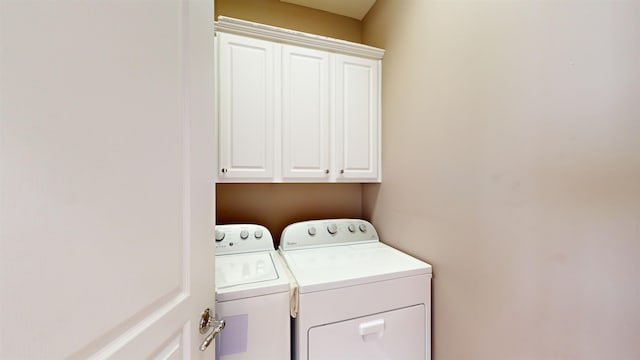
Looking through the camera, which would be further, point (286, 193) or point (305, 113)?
point (286, 193)

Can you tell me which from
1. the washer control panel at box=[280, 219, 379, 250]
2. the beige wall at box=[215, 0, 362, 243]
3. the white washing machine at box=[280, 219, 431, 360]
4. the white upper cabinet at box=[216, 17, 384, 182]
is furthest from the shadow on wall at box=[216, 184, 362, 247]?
the white washing machine at box=[280, 219, 431, 360]

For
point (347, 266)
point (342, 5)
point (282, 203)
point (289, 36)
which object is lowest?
point (347, 266)

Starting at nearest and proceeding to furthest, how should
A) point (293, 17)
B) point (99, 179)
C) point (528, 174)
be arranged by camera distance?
point (99, 179) < point (528, 174) < point (293, 17)

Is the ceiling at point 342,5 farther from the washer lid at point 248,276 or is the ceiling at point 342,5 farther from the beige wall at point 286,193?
the washer lid at point 248,276

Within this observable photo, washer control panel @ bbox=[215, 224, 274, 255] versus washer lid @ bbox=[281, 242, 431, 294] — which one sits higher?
washer control panel @ bbox=[215, 224, 274, 255]

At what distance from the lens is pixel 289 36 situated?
5.10ft

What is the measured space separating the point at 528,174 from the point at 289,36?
149 centimetres

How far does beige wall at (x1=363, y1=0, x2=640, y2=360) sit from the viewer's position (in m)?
0.68

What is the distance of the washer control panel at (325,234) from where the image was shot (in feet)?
5.44

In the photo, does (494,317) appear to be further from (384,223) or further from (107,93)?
(107,93)

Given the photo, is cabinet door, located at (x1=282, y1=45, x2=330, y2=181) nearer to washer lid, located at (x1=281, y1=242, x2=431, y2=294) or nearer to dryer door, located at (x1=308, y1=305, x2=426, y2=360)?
washer lid, located at (x1=281, y1=242, x2=431, y2=294)

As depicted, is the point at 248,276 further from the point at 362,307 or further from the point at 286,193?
the point at 286,193

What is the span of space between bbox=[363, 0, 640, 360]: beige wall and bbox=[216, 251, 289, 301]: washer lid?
854 mm

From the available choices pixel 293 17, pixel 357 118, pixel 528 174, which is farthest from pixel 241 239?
pixel 293 17
